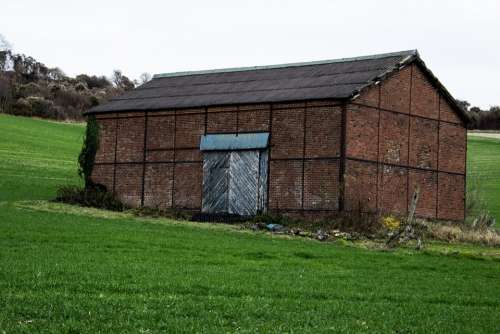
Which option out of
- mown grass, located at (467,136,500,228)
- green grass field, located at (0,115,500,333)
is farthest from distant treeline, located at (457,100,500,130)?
green grass field, located at (0,115,500,333)

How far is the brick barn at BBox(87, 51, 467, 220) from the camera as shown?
1366 inches

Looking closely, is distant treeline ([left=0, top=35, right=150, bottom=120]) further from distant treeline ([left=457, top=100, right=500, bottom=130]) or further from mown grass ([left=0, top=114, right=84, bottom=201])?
distant treeline ([left=457, top=100, right=500, bottom=130])

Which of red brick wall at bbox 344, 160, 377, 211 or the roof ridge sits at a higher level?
the roof ridge

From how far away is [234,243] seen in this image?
25750 millimetres

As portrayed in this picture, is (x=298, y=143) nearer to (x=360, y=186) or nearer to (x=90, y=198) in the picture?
(x=360, y=186)

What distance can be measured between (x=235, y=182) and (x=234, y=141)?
168 centimetres

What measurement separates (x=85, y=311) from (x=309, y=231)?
1996cm

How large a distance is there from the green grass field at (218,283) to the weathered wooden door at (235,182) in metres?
4.99

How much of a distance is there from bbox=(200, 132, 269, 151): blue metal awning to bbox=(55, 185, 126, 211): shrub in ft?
14.6

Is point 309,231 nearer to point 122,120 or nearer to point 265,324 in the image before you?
point 122,120

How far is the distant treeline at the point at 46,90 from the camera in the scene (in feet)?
289

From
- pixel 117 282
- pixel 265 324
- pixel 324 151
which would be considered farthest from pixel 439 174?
pixel 265 324

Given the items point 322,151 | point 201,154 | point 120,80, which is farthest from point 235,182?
point 120,80

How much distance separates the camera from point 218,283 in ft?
52.7
